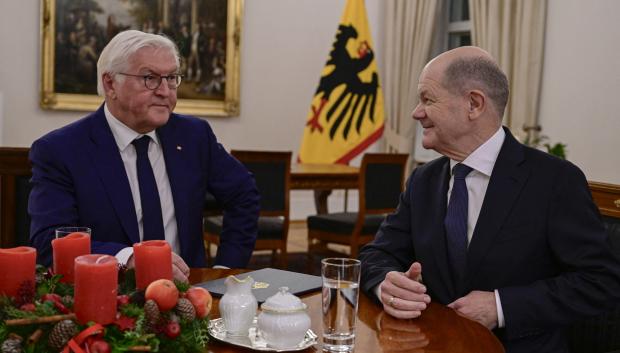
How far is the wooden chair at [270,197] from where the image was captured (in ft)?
17.4

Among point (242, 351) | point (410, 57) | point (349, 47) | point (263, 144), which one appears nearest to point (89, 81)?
point (263, 144)

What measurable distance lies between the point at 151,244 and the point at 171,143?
3.77 ft

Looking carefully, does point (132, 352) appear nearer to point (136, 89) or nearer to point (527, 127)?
point (136, 89)

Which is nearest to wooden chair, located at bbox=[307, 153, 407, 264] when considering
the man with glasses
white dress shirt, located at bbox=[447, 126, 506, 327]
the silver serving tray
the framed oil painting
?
the framed oil painting

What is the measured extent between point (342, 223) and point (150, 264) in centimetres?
425

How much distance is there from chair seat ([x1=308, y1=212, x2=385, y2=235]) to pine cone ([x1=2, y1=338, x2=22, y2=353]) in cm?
455

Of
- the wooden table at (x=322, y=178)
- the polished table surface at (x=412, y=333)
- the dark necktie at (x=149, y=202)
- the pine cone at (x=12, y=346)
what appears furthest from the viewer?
the wooden table at (x=322, y=178)

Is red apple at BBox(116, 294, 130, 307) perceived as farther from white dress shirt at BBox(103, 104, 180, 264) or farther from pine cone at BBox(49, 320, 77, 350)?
white dress shirt at BBox(103, 104, 180, 264)

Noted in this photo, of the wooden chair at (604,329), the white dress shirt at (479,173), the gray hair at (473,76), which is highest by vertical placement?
the gray hair at (473,76)

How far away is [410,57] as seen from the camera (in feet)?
27.8

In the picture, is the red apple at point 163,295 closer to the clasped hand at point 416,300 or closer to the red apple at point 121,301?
the red apple at point 121,301

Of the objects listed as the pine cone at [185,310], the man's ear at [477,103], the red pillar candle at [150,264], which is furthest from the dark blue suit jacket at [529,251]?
the pine cone at [185,310]

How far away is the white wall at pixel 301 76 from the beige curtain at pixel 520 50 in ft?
0.30

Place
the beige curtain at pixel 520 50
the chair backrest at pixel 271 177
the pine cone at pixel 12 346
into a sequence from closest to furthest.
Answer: the pine cone at pixel 12 346
the chair backrest at pixel 271 177
the beige curtain at pixel 520 50
